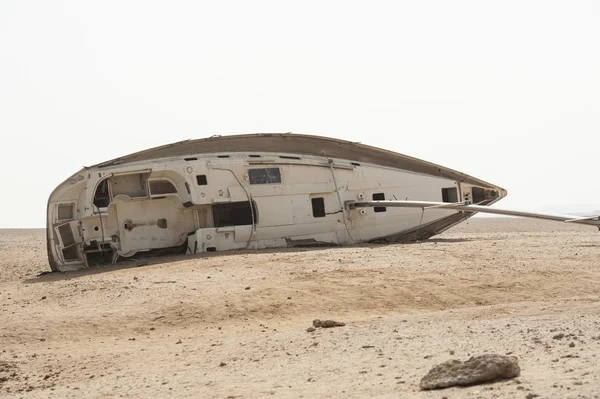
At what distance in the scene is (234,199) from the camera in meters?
21.6

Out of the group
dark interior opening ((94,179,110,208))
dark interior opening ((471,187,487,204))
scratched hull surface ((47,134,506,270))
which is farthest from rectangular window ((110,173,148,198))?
dark interior opening ((471,187,487,204))

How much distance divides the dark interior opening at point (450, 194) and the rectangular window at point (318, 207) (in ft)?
12.2

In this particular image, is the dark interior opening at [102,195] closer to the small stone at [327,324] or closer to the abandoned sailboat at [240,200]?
the abandoned sailboat at [240,200]

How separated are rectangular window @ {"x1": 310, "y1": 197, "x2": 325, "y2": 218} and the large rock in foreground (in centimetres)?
1492

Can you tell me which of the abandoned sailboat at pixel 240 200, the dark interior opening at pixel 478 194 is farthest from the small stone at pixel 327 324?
the dark interior opening at pixel 478 194

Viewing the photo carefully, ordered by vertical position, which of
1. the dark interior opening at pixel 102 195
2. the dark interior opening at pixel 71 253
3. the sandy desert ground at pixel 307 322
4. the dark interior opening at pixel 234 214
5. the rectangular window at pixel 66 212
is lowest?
the sandy desert ground at pixel 307 322

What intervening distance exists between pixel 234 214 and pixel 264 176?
1211 mm

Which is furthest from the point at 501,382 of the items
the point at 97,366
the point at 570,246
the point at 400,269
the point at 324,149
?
the point at 324,149

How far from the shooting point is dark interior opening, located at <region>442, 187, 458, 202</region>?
24672 millimetres

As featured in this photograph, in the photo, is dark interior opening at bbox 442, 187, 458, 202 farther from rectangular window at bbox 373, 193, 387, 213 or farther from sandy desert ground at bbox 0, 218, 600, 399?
sandy desert ground at bbox 0, 218, 600, 399

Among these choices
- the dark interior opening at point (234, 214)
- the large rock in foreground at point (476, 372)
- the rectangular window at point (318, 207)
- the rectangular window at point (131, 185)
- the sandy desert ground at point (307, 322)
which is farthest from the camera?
the rectangular window at point (318, 207)

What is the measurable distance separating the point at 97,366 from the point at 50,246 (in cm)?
1011

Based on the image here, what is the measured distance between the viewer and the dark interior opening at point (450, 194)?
24672 millimetres

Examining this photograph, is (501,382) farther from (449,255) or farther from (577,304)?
(449,255)
